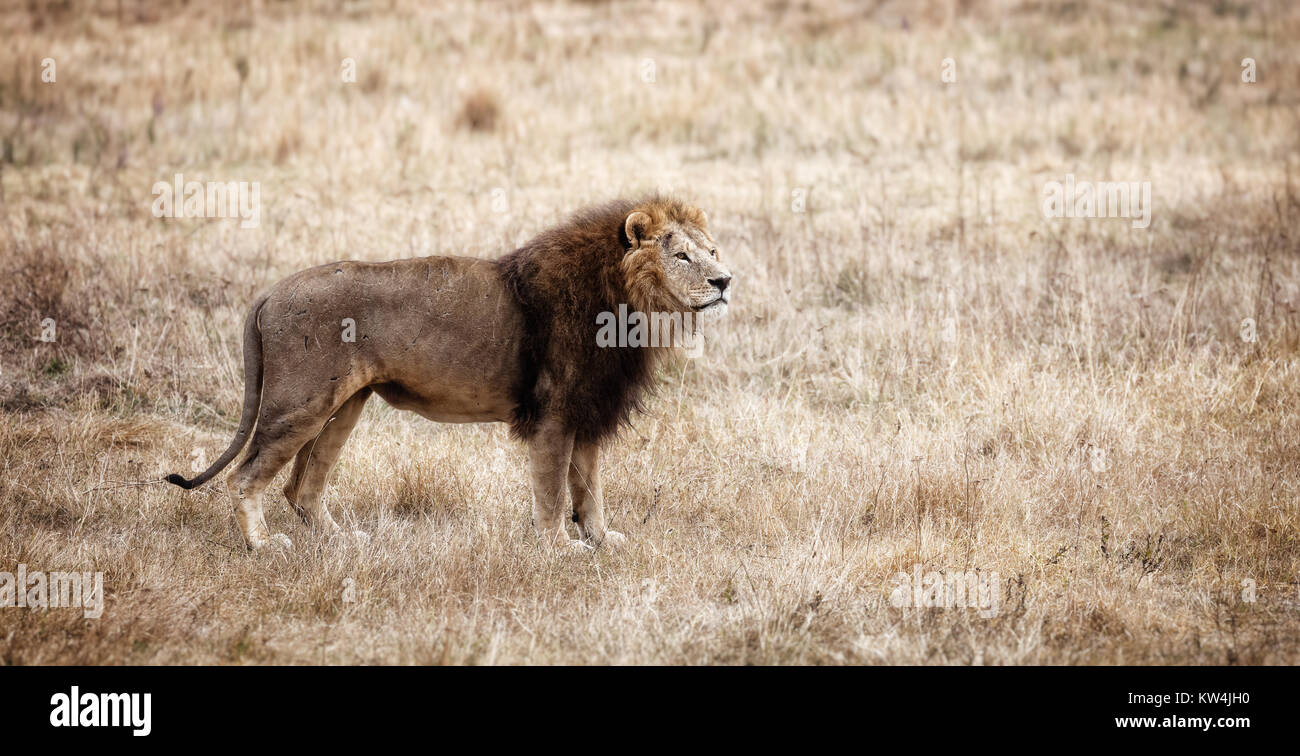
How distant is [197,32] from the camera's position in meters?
19.7

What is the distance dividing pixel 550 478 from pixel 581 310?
0.89 meters

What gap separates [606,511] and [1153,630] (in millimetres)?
3028

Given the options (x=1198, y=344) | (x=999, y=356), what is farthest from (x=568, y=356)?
(x=1198, y=344)

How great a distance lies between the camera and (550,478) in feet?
19.4

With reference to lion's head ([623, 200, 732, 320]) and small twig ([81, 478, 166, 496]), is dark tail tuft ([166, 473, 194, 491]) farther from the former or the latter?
lion's head ([623, 200, 732, 320])

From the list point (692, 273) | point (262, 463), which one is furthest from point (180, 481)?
point (692, 273)

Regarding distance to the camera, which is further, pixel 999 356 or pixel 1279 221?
pixel 1279 221

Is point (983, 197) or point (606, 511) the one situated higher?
point (983, 197)

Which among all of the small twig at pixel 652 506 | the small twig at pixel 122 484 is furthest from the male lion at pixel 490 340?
the small twig at pixel 122 484

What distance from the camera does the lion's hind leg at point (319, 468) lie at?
245 inches

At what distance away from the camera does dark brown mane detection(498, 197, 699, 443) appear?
586 cm

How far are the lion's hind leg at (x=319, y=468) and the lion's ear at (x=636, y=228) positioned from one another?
5.59 feet
